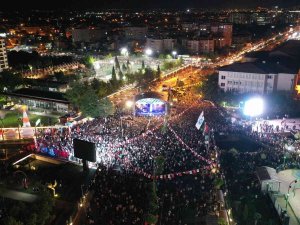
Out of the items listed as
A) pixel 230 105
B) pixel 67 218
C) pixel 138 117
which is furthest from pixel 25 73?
pixel 67 218

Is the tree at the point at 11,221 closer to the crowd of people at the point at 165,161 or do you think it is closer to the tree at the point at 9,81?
the crowd of people at the point at 165,161

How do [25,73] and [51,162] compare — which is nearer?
[51,162]

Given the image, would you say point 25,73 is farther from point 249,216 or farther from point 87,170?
point 249,216

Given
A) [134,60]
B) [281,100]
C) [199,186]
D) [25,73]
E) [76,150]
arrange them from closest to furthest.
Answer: [199,186], [76,150], [281,100], [25,73], [134,60]

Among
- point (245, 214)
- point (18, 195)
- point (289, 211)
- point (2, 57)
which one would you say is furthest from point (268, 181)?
point (2, 57)

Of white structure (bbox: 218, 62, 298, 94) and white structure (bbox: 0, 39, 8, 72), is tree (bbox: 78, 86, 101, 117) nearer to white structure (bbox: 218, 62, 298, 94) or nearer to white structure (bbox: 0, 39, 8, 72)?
white structure (bbox: 218, 62, 298, 94)

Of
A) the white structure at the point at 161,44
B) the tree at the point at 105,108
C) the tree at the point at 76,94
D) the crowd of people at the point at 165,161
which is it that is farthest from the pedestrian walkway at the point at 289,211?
the white structure at the point at 161,44

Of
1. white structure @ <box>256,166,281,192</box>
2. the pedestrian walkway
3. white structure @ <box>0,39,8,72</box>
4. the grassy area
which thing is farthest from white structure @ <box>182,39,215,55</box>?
the pedestrian walkway
